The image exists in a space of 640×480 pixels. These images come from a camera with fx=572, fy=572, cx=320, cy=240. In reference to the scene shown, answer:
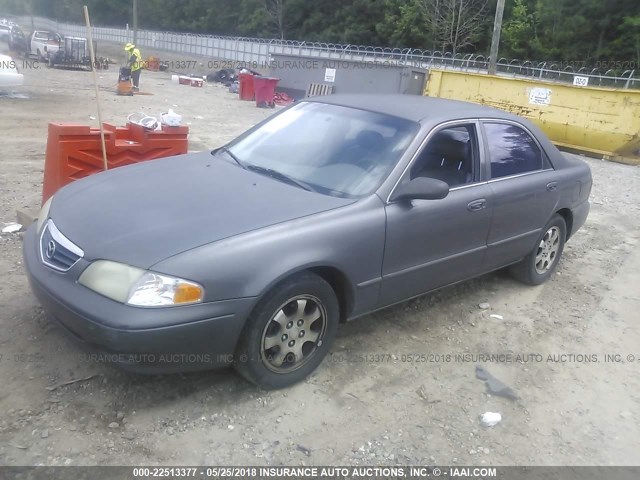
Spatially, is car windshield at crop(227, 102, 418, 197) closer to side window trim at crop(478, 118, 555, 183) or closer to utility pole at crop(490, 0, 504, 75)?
side window trim at crop(478, 118, 555, 183)

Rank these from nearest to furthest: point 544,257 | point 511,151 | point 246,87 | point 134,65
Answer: point 511,151, point 544,257, point 134,65, point 246,87

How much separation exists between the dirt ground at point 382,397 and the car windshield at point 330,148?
1.13 metres

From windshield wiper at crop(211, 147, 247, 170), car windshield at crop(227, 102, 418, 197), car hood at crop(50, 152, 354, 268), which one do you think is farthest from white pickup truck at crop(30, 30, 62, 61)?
car hood at crop(50, 152, 354, 268)

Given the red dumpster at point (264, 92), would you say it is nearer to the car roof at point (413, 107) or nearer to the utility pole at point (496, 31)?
the utility pole at point (496, 31)

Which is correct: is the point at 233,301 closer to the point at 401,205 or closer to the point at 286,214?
the point at 286,214

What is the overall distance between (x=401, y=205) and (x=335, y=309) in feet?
2.57

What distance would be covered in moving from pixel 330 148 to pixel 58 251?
181 cm

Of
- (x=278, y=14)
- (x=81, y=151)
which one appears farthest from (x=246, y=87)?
(x=278, y=14)

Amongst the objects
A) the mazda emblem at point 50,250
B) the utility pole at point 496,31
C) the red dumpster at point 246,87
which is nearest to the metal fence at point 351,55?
the utility pole at point 496,31

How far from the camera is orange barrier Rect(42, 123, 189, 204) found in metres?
5.05

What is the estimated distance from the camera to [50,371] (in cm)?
326

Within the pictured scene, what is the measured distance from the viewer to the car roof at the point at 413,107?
4031mm

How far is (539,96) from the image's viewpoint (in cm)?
1472

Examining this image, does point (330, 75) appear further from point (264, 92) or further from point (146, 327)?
point (146, 327)
